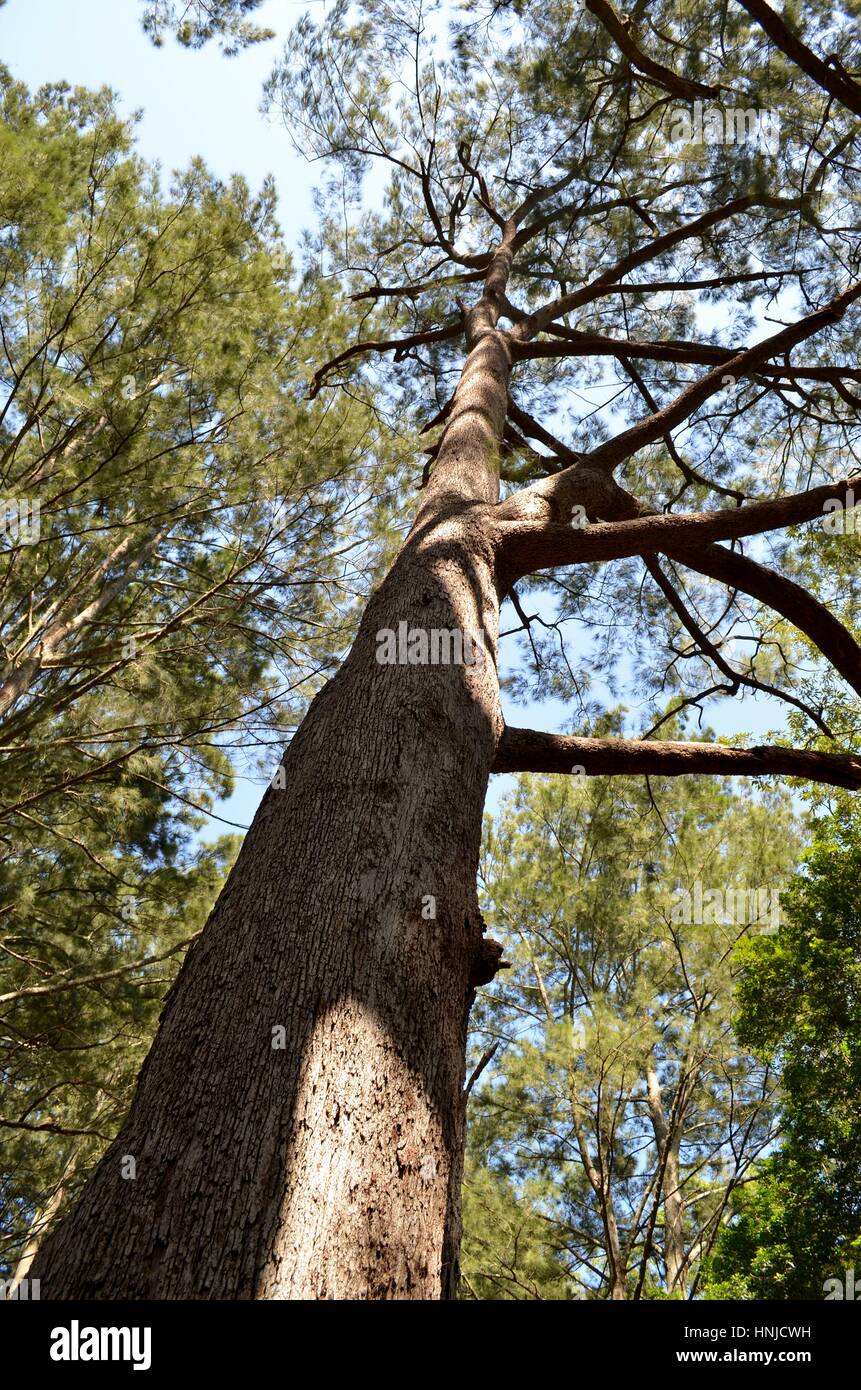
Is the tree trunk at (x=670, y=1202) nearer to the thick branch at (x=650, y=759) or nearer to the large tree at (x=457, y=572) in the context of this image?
the large tree at (x=457, y=572)

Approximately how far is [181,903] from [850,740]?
195 inches

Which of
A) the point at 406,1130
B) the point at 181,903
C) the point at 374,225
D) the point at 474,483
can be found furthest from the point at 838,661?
the point at 374,225

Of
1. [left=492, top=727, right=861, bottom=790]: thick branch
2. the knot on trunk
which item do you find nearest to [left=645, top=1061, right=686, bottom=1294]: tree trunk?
[left=492, top=727, right=861, bottom=790]: thick branch

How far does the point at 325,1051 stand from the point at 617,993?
20.7ft

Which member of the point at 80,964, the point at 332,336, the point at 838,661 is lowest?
the point at 80,964

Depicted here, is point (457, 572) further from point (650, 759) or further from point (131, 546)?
point (131, 546)

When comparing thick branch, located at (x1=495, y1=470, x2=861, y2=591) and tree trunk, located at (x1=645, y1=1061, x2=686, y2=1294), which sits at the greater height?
thick branch, located at (x1=495, y1=470, x2=861, y2=591)

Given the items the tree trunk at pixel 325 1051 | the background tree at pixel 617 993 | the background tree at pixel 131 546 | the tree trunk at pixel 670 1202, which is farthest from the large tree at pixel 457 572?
the tree trunk at pixel 670 1202

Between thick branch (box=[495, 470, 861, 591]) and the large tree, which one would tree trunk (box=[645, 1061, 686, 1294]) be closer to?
the large tree

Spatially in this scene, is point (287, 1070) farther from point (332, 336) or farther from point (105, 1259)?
point (332, 336)

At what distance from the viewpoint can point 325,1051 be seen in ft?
3.25

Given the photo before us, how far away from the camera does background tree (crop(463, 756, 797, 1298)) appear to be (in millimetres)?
6332

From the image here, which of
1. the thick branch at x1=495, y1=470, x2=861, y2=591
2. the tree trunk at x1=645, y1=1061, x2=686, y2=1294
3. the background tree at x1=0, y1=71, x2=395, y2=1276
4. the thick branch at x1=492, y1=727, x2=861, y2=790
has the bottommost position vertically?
the tree trunk at x1=645, y1=1061, x2=686, y2=1294

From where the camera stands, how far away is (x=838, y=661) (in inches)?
108
